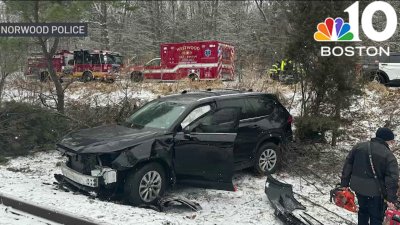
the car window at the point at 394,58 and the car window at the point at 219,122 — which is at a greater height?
the car window at the point at 394,58

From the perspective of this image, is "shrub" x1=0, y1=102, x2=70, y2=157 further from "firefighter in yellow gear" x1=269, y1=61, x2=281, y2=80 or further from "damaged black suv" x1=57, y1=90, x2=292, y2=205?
"firefighter in yellow gear" x1=269, y1=61, x2=281, y2=80

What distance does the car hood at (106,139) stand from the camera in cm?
584

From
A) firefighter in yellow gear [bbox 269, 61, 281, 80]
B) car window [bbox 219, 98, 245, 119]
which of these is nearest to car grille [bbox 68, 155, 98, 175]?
car window [bbox 219, 98, 245, 119]

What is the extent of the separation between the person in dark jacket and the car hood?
2952mm

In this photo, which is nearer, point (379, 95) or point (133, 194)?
point (133, 194)

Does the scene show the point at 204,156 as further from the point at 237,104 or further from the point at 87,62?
the point at 87,62

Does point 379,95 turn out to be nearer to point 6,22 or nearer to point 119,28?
point 6,22

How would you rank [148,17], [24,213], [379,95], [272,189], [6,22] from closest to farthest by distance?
[24,213]
[272,189]
[6,22]
[379,95]
[148,17]

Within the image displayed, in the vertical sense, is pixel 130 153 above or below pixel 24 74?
below

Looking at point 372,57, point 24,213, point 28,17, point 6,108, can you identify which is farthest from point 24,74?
point 372,57

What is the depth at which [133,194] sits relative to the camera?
5.83 meters

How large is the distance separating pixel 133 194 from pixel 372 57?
7.25 meters

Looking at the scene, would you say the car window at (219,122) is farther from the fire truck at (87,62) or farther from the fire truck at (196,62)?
the fire truck at (87,62)

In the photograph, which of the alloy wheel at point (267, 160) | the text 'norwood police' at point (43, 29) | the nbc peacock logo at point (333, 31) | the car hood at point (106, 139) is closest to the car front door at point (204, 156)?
the car hood at point (106, 139)
